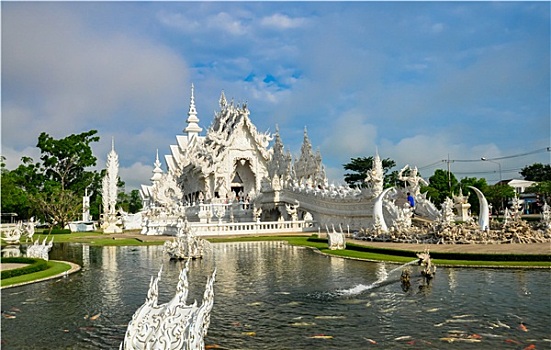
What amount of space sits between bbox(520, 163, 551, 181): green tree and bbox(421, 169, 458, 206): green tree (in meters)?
26.6

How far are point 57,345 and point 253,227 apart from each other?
26.3 meters

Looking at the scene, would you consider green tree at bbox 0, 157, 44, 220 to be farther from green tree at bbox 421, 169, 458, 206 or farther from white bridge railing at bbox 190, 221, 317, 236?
green tree at bbox 421, 169, 458, 206

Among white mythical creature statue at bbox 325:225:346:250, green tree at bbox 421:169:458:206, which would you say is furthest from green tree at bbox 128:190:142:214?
white mythical creature statue at bbox 325:225:346:250

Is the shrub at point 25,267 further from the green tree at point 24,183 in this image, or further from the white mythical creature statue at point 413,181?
the green tree at point 24,183

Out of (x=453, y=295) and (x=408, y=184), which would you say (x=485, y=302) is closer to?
(x=453, y=295)

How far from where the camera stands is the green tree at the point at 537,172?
254 ft

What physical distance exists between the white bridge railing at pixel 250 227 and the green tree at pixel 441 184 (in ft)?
82.5

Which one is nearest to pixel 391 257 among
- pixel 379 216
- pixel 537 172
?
pixel 379 216

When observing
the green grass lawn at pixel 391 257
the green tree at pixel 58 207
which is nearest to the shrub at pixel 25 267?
the green grass lawn at pixel 391 257

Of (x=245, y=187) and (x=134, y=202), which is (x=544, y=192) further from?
(x=134, y=202)

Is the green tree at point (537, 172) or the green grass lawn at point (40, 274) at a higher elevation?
the green tree at point (537, 172)

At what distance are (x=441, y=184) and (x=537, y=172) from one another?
3151cm

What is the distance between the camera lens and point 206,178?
165ft

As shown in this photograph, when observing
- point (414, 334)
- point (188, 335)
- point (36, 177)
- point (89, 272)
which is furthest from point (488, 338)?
point (36, 177)
